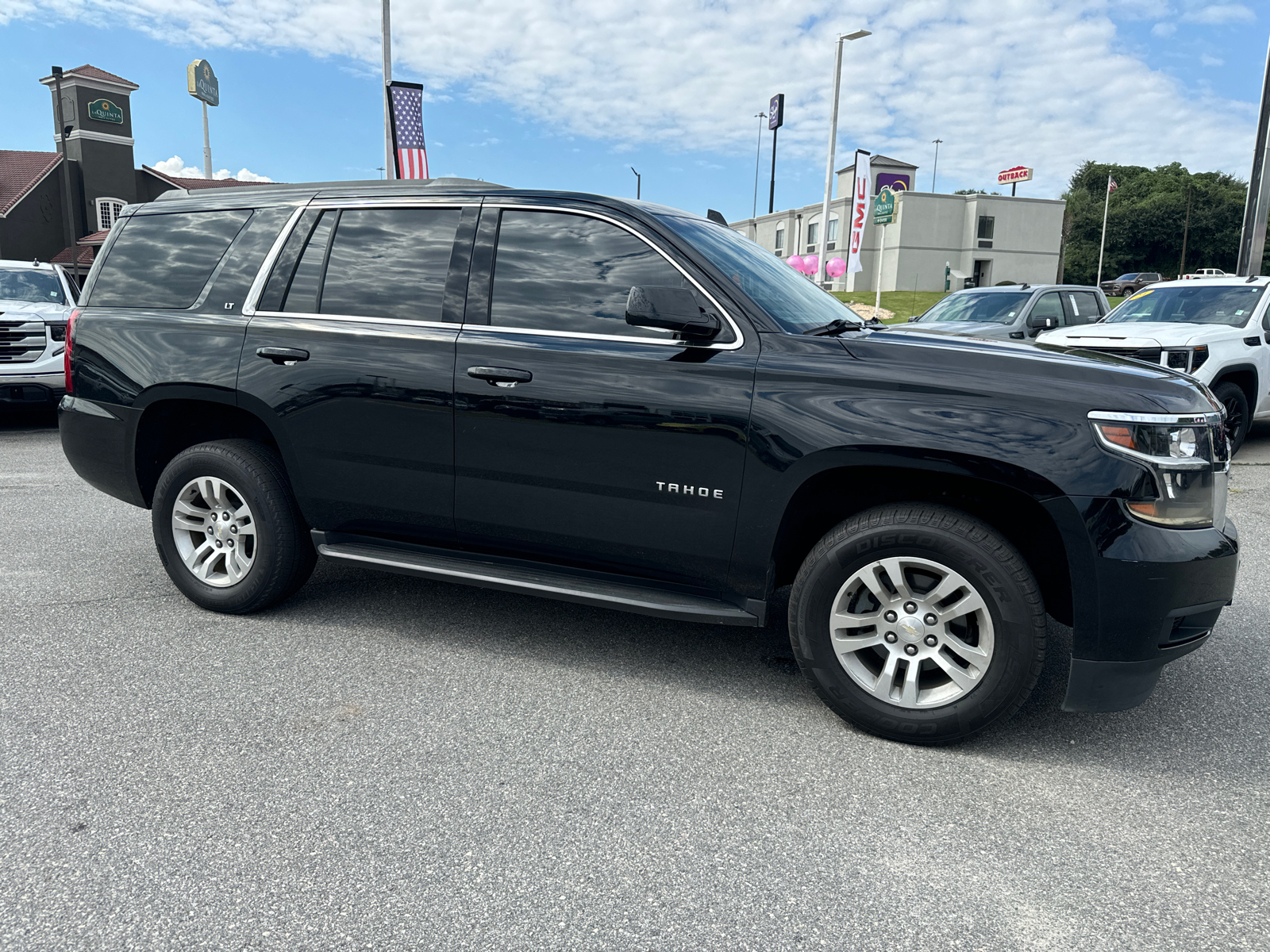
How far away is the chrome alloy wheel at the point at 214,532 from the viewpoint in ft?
14.2

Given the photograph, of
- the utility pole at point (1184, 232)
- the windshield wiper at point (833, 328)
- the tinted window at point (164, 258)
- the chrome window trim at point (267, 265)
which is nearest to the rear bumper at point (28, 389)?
the tinted window at point (164, 258)

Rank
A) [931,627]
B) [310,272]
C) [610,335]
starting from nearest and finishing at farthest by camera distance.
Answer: [931,627] < [610,335] < [310,272]

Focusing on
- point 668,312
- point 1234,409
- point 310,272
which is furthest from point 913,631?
point 1234,409

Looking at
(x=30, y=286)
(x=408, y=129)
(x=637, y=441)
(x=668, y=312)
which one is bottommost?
(x=637, y=441)

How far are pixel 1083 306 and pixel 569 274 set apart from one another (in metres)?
12.3

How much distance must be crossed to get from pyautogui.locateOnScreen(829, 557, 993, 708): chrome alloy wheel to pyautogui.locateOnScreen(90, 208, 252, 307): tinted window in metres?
3.28

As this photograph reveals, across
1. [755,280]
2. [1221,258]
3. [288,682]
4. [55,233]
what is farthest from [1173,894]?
[1221,258]

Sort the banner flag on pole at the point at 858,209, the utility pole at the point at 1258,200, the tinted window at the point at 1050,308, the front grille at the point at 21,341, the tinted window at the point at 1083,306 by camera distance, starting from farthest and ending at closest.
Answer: the banner flag on pole at the point at 858,209
the utility pole at the point at 1258,200
the tinted window at the point at 1083,306
the tinted window at the point at 1050,308
the front grille at the point at 21,341

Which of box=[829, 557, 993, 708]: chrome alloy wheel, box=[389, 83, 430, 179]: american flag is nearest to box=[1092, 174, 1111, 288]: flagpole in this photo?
box=[389, 83, 430, 179]: american flag

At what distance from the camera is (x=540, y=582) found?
12.2 ft

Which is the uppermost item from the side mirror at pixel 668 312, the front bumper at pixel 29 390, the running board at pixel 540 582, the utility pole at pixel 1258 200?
the utility pole at pixel 1258 200

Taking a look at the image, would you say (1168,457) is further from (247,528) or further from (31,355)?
(31,355)

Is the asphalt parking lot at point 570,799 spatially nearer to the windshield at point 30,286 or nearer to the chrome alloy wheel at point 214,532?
the chrome alloy wheel at point 214,532

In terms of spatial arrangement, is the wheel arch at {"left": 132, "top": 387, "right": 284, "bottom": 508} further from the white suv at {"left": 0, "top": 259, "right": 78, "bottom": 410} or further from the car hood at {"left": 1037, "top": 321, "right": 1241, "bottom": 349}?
the car hood at {"left": 1037, "top": 321, "right": 1241, "bottom": 349}
